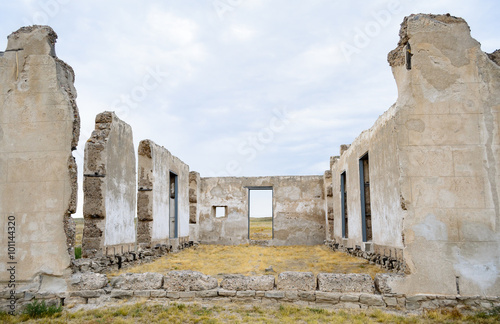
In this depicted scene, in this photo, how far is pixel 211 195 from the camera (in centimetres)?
1956

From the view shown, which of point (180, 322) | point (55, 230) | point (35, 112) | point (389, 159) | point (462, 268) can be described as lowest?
point (180, 322)

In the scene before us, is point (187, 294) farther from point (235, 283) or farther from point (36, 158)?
point (36, 158)

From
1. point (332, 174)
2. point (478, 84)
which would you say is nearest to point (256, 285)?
point (478, 84)

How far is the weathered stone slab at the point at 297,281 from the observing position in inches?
255

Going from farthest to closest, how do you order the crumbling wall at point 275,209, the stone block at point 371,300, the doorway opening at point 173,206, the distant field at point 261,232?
the distant field at point 261,232 < the crumbling wall at point 275,209 < the doorway opening at point 173,206 < the stone block at point 371,300

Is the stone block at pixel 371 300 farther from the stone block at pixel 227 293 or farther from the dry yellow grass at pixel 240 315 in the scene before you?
the stone block at pixel 227 293

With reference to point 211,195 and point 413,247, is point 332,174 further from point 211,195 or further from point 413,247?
point 413,247

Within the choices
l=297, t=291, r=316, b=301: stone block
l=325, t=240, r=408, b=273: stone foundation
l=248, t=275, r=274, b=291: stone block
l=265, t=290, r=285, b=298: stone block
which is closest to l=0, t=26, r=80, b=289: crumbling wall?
l=248, t=275, r=274, b=291: stone block

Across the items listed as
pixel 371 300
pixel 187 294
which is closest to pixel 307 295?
pixel 371 300

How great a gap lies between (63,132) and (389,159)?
6.41 meters

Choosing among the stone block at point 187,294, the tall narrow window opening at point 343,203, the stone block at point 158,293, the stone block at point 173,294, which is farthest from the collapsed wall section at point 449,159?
the tall narrow window opening at point 343,203

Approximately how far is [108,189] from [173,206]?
6.46 metres

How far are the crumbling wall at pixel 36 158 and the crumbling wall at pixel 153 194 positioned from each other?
206 inches

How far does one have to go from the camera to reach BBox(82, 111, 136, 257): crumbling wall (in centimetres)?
870
